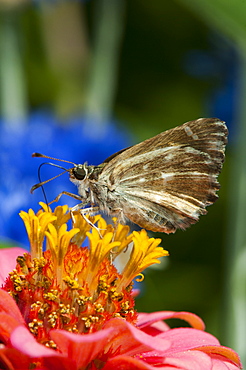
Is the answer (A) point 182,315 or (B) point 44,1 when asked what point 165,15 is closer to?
(B) point 44,1

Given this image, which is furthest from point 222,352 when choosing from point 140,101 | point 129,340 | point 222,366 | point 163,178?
point 140,101

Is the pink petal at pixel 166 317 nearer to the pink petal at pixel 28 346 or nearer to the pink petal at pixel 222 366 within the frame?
the pink petal at pixel 222 366

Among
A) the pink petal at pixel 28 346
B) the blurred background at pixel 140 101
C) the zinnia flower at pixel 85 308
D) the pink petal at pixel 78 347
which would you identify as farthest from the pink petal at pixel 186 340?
the blurred background at pixel 140 101

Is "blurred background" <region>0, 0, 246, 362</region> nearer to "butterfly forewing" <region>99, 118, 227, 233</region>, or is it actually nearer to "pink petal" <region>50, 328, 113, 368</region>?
"butterfly forewing" <region>99, 118, 227, 233</region>

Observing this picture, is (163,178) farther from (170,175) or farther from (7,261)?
(7,261)

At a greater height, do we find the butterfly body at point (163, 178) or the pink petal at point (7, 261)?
the butterfly body at point (163, 178)

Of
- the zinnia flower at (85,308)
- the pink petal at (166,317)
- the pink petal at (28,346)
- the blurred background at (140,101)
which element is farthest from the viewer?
the blurred background at (140,101)

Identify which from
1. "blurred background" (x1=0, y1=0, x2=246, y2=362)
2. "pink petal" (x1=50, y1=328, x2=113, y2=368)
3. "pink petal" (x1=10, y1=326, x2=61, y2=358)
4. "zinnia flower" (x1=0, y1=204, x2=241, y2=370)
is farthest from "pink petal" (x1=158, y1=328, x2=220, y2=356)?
"blurred background" (x1=0, y1=0, x2=246, y2=362)

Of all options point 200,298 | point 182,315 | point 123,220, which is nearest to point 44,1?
point 200,298
